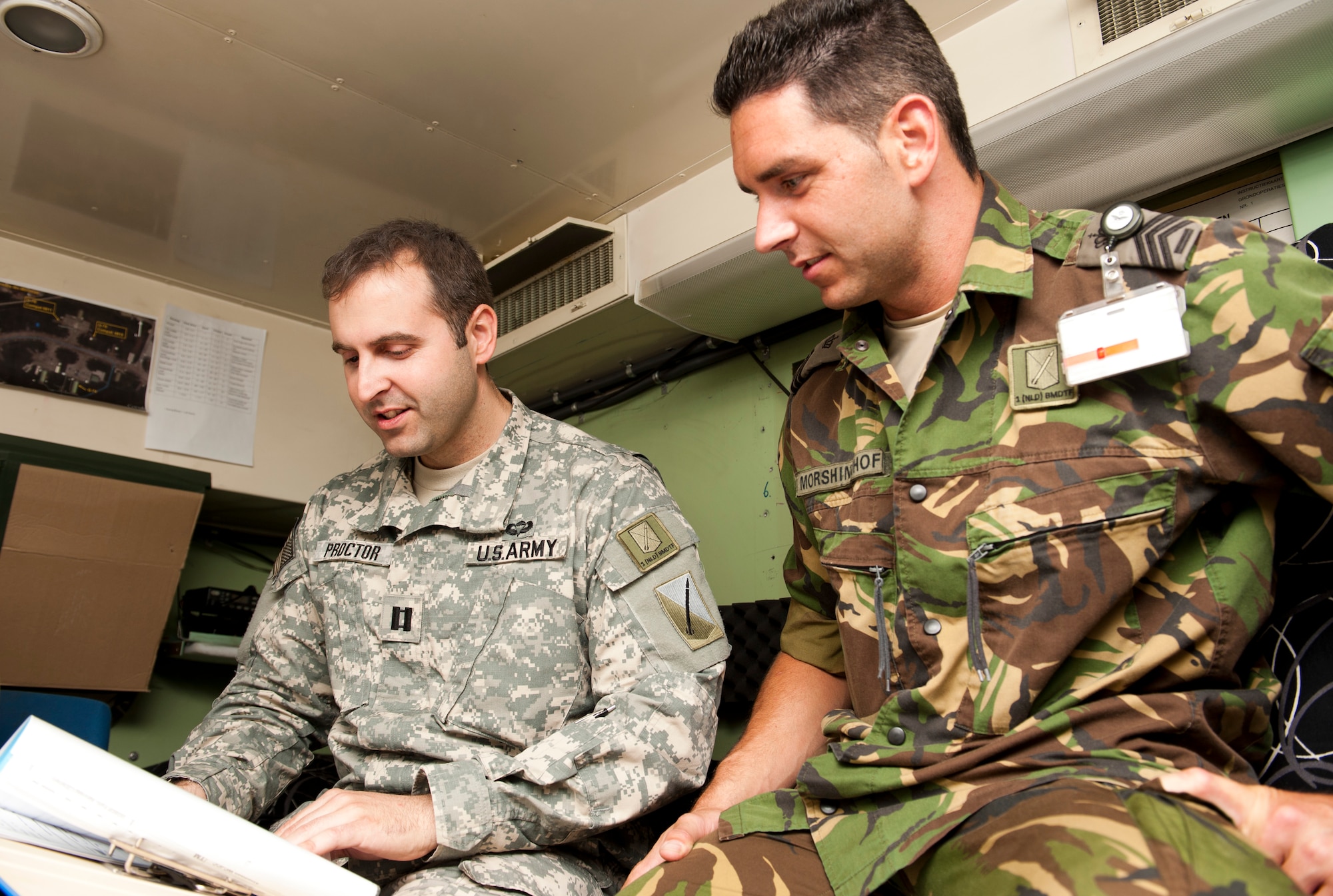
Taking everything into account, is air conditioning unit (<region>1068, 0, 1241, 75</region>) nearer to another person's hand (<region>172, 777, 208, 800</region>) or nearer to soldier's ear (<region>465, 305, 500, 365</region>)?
soldier's ear (<region>465, 305, 500, 365</region>)

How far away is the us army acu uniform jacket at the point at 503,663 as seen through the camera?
126 cm

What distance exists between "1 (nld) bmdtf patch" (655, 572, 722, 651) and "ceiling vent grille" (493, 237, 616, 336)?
1.07m

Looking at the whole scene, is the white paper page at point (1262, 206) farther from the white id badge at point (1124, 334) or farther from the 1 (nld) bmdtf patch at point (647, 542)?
the 1 (nld) bmdtf patch at point (647, 542)

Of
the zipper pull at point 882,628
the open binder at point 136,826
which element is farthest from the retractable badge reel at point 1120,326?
the open binder at point 136,826

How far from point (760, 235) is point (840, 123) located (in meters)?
0.16

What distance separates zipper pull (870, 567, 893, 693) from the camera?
1087mm

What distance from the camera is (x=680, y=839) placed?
43.1 inches

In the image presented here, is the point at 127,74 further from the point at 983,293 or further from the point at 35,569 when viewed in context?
the point at 983,293

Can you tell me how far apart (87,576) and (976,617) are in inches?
93.1

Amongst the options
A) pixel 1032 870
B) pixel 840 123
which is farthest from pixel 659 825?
pixel 840 123

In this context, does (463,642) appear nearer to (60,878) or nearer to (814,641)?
(814,641)

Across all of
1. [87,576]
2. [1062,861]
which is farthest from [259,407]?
[1062,861]

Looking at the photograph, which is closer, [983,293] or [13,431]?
[983,293]

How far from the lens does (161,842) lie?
32.4 inches
